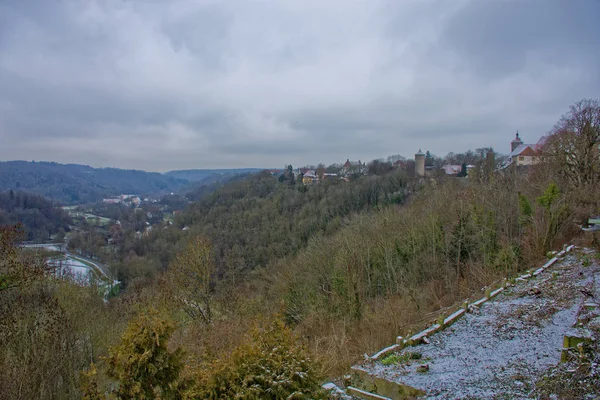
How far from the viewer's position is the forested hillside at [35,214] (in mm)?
62656

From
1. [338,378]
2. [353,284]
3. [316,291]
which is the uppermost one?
[338,378]

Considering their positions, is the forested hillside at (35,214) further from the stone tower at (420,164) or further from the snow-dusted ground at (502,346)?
the snow-dusted ground at (502,346)

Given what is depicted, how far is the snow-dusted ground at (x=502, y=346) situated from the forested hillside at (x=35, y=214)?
2709 inches

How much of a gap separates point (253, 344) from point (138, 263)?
151 feet

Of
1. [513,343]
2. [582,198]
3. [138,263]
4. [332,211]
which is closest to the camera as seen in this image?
[513,343]

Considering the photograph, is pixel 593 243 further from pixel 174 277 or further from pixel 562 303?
pixel 174 277

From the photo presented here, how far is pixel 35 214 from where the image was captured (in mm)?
68250

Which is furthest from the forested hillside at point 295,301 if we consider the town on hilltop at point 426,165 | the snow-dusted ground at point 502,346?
the town on hilltop at point 426,165

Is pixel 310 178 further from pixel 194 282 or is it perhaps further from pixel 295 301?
pixel 194 282

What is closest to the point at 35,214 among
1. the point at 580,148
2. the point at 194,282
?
the point at 194,282

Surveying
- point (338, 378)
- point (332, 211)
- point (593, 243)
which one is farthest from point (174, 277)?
point (332, 211)

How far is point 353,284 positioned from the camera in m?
14.0

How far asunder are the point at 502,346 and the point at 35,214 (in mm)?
81065

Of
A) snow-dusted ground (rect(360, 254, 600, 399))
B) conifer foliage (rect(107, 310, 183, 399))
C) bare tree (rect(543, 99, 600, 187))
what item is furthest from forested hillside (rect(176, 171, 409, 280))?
conifer foliage (rect(107, 310, 183, 399))
